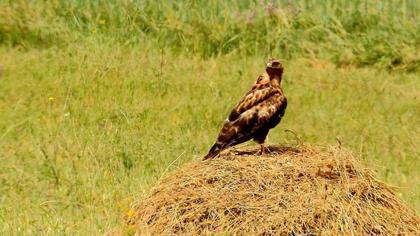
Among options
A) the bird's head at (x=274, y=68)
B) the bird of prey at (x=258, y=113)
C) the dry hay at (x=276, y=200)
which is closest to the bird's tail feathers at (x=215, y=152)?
the bird of prey at (x=258, y=113)

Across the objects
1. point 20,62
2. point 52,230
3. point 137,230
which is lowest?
point 20,62

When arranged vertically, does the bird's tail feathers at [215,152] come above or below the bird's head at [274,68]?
below

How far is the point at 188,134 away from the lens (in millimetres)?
10906

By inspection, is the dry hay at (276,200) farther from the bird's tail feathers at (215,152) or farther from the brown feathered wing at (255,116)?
the brown feathered wing at (255,116)

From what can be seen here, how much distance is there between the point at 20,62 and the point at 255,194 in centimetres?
746

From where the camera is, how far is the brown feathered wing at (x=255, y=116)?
24.7 ft

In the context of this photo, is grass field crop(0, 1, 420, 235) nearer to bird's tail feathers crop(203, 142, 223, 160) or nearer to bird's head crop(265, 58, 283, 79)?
bird's tail feathers crop(203, 142, 223, 160)

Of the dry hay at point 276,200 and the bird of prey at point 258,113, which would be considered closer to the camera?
the dry hay at point 276,200

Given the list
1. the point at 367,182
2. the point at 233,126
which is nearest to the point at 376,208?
the point at 367,182

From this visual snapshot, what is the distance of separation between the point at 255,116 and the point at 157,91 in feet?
16.7

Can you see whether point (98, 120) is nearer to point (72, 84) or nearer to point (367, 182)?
point (72, 84)

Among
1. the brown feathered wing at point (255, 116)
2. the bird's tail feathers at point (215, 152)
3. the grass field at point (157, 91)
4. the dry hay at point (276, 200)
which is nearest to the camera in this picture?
the dry hay at point (276, 200)

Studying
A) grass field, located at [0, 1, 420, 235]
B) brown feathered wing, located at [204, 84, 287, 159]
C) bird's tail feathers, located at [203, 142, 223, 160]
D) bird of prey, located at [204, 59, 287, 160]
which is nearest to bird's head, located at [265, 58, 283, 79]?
bird of prey, located at [204, 59, 287, 160]

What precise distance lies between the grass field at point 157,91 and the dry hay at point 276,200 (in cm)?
57
